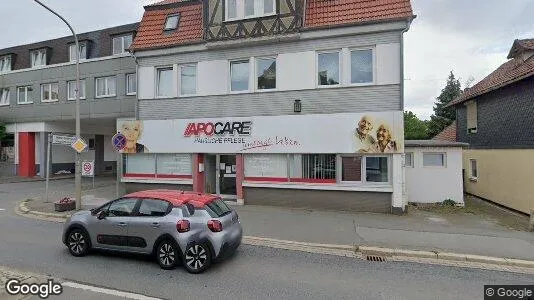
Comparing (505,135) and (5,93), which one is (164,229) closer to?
(505,135)

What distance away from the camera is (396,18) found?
36.9ft

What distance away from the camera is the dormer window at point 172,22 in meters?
14.7

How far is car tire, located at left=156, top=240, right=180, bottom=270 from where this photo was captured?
6.39 m

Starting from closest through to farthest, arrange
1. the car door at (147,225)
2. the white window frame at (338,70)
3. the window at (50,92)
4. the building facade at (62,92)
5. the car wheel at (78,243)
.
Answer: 1. the car door at (147,225)
2. the car wheel at (78,243)
3. the white window frame at (338,70)
4. the building facade at (62,92)
5. the window at (50,92)

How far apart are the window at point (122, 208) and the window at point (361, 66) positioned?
8.51 m

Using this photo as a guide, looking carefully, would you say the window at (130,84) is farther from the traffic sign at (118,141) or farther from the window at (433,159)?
the window at (433,159)

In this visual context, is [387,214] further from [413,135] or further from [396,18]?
[413,135]

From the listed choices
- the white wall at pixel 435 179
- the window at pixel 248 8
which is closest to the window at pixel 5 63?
the window at pixel 248 8

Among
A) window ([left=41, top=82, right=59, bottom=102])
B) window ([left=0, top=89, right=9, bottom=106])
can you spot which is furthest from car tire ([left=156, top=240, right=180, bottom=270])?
window ([left=0, top=89, right=9, bottom=106])

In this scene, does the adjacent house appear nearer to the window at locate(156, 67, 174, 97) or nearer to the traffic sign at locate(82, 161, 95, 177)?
the window at locate(156, 67, 174, 97)

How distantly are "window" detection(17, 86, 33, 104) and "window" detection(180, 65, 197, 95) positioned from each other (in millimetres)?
15757

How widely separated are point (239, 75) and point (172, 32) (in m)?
3.77

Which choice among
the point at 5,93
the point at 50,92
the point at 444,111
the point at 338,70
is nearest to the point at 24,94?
the point at 5,93

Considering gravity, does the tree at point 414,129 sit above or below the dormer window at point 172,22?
below
